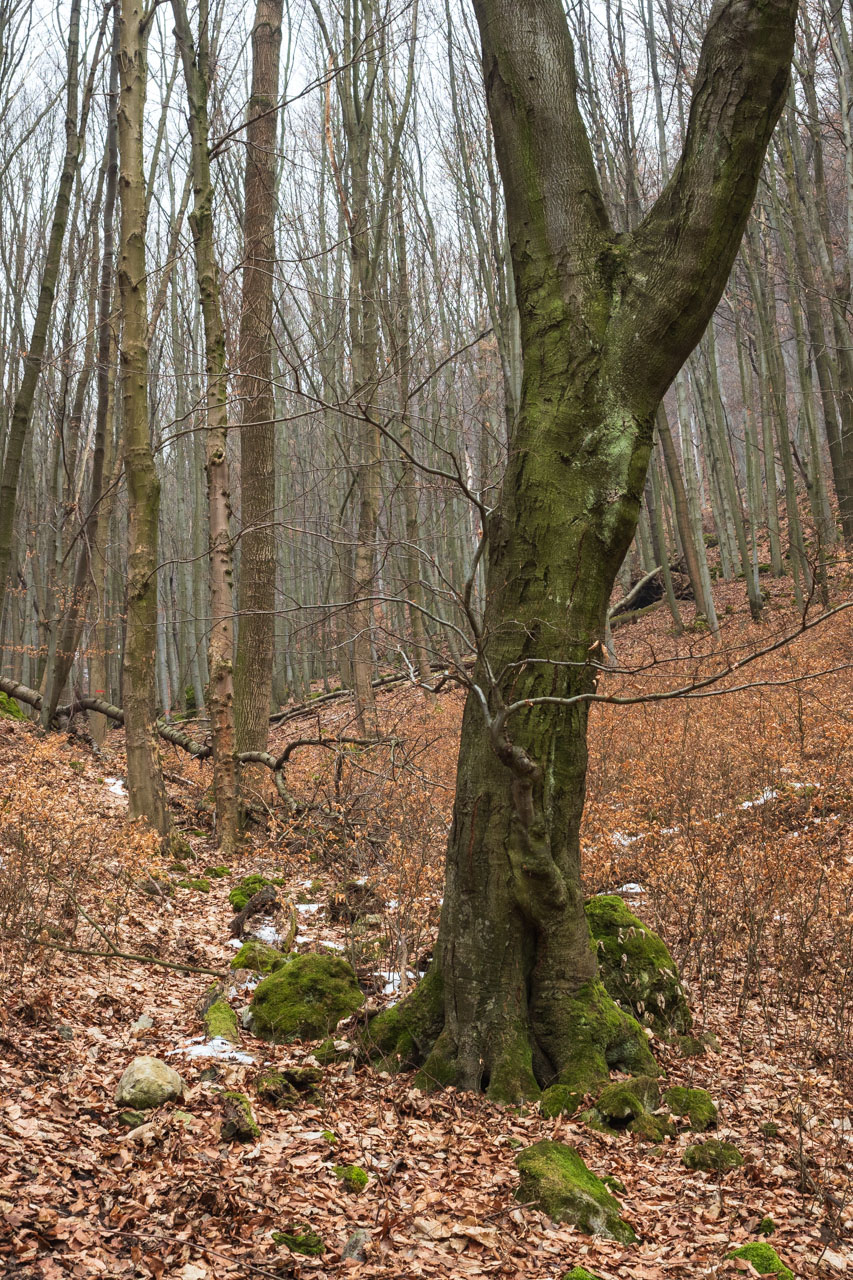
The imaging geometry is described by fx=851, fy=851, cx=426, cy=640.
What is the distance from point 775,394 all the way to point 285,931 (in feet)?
45.3

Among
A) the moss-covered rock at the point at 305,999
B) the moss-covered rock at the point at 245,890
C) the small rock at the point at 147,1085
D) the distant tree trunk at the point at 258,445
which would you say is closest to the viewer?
the small rock at the point at 147,1085

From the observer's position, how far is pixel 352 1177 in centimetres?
323

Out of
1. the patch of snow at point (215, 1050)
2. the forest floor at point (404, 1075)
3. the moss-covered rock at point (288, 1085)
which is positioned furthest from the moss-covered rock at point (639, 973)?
the patch of snow at point (215, 1050)

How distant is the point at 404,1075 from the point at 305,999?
0.88m

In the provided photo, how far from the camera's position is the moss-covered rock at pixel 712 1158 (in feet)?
11.3

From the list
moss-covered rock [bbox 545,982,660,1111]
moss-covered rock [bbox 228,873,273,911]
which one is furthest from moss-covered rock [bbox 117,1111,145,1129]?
moss-covered rock [bbox 228,873,273,911]

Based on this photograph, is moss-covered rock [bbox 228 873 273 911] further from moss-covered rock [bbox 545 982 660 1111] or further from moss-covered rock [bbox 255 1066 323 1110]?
moss-covered rock [bbox 545 982 660 1111]

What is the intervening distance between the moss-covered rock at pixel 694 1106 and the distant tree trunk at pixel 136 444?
17.8 ft

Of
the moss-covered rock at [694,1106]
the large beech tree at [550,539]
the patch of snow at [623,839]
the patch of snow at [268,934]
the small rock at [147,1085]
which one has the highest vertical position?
the large beech tree at [550,539]

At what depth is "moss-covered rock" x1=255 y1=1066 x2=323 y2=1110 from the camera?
12.6 feet

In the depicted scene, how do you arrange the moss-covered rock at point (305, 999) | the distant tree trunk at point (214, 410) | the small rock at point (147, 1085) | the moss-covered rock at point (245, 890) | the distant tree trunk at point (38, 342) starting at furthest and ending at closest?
the distant tree trunk at point (38, 342), the distant tree trunk at point (214, 410), the moss-covered rock at point (245, 890), the moss-covered rock at point (305, 999), the small rock at point (147, 1085)

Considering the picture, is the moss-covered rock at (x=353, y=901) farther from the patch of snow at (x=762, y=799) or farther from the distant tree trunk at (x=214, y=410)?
the patch of snow at (x=762, y=799)

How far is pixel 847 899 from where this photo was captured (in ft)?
17.8

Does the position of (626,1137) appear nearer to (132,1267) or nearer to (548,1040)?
(548,1040)
